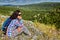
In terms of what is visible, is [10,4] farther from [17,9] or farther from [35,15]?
[35,15]

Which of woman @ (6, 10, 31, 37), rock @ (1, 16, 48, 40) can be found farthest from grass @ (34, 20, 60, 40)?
woman @ (6, 10, 31, 37)

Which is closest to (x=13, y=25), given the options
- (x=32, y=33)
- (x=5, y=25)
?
(x=5, y=25)

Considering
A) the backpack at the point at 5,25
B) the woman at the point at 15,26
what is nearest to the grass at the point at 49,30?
the woman at the point at 15,26

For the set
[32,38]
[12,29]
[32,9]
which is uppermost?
[32,9]

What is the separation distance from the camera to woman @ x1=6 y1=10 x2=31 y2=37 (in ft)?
11.6

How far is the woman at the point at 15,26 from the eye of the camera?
3.53 metres

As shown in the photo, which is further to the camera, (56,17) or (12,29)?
(56,17)

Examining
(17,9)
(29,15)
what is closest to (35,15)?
(29,15)

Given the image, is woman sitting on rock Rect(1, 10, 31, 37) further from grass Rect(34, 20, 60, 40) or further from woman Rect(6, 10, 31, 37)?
grass Rect(34, 20, 60, 40)

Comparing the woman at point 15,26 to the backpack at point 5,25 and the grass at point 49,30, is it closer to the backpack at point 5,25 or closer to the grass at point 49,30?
the backpack at point 5,25

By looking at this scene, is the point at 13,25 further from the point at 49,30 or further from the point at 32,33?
the point at 49,30

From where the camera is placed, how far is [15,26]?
11.6ft

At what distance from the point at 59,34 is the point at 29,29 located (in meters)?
0.58

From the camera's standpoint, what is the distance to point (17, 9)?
3.76 meters
